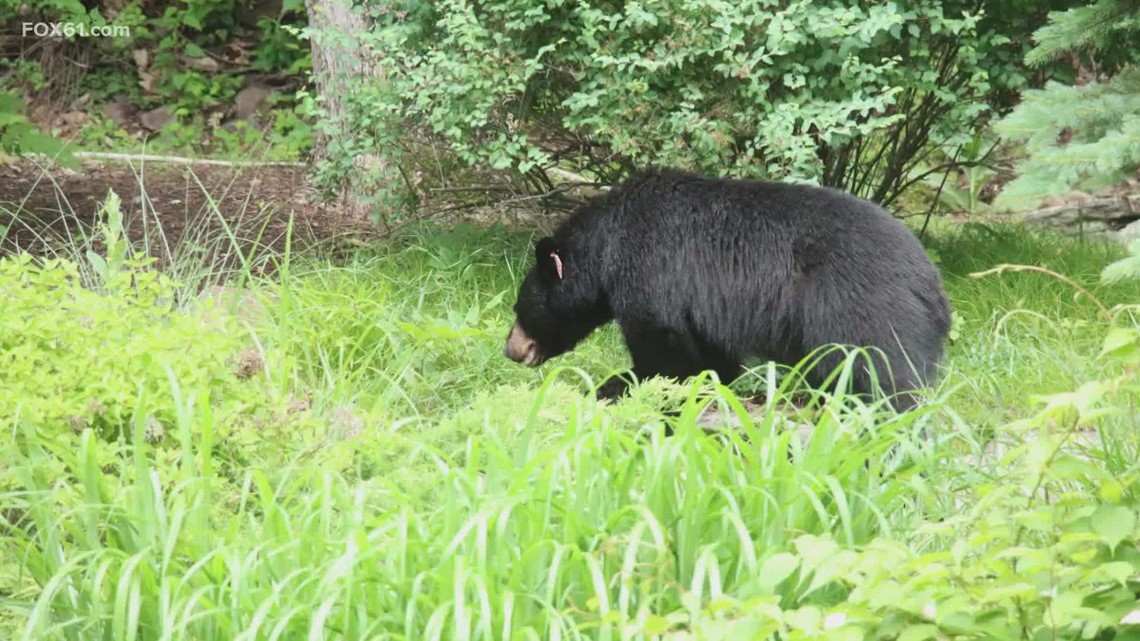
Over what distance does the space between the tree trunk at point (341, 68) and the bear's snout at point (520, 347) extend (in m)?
1.60

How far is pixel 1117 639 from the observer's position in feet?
8.17

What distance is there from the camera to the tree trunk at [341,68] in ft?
24.1

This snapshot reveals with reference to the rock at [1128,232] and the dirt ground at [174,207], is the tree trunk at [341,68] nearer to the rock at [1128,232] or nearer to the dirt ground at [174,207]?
the dirt ground at [174,207]

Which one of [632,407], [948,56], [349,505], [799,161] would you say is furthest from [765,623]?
[948,56]

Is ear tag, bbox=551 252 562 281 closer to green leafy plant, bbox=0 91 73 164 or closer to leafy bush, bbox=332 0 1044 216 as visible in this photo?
leafy bush, bbox=332 0 1044 216

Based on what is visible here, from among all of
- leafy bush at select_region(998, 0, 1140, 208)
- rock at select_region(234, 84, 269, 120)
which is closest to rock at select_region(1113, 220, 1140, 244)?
leafy bush at select_region(998, 0, 1140, 208)

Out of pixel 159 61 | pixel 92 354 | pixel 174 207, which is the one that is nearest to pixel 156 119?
pixel 159 61

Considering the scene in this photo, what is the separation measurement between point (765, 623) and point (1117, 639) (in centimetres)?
67

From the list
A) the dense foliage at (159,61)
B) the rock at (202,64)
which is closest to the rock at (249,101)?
the dense foliage at (159,61)

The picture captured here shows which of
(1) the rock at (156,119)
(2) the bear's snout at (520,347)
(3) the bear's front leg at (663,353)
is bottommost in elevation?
(1) the rock at (156,119)

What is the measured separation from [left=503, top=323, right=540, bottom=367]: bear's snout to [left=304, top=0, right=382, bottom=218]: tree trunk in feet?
5.23

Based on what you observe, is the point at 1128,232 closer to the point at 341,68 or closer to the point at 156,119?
the point at 341,68

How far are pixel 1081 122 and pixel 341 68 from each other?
4990mm

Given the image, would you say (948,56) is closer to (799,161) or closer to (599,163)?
(799,161)
